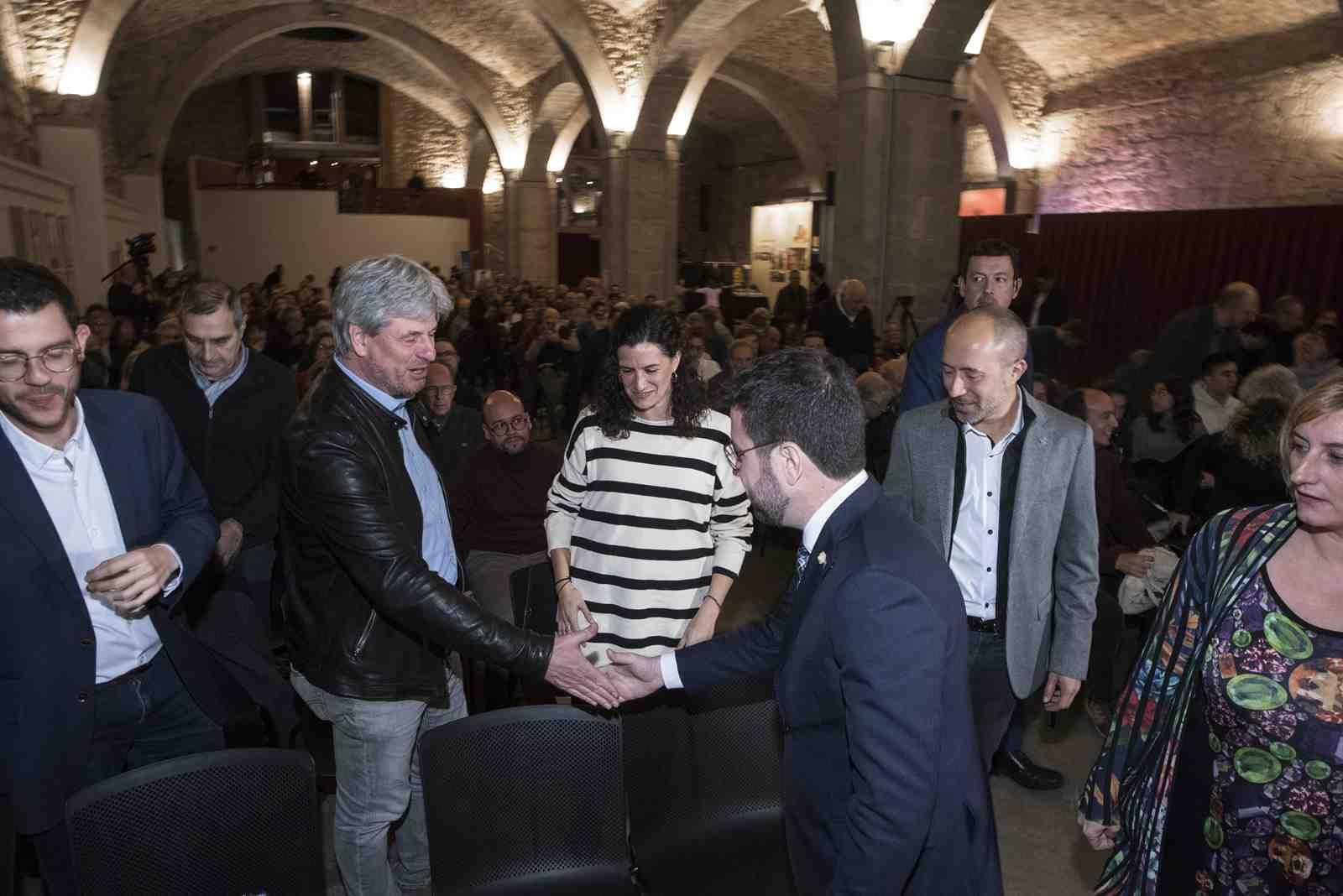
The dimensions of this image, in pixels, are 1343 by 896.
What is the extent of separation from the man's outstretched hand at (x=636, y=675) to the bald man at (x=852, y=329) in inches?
209

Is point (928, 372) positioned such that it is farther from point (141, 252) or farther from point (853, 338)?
point (141, 252)

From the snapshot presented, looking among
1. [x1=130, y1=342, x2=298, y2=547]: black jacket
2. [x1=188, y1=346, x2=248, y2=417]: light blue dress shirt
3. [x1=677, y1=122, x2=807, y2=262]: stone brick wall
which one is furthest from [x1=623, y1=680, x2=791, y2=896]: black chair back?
[x1=677, y1=122, x2=807, y2=262]: stone brick wall

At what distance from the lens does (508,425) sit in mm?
3934

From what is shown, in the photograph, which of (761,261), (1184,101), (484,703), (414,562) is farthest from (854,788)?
(761,261)

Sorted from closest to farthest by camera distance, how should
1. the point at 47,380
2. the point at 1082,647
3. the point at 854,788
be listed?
1. the point at 854,788
2. the point at 47,380
3. the point at 1082,647

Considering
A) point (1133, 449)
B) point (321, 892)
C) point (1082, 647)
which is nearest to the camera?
point (321, 892)

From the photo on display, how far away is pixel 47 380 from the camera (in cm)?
176

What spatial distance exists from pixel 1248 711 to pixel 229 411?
3206 mm

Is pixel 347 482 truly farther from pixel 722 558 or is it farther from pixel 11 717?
pixel 722 558

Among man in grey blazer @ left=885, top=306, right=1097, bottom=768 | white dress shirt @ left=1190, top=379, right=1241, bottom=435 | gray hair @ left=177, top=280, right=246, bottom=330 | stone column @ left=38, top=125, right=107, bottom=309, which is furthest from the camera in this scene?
stone column @ left=38, top=125, right=107, bottom=309

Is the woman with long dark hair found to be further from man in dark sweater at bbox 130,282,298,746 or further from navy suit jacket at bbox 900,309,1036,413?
man in dark sweater at bbox 130,282,298,746

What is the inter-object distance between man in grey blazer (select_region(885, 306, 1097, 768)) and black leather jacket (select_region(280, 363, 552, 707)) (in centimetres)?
123

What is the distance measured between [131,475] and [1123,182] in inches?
585

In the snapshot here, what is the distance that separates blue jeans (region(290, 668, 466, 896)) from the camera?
2053 millimetres
